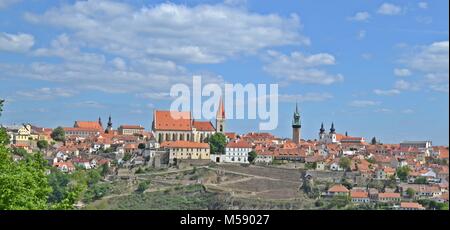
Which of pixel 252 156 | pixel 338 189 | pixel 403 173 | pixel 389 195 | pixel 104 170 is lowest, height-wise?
pixel 389 195

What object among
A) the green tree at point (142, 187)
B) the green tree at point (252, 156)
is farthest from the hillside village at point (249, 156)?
the green tree at point (142, 187)

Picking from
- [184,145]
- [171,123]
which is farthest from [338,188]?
[171,123]

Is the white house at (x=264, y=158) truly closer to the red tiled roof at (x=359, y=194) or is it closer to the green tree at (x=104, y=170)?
the red tiled roof at (x=359, y=194)

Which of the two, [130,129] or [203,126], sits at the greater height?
[203,126]

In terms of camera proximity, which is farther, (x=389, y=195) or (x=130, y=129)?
(x=130, y=129)

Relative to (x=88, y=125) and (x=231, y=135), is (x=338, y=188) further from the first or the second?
(x=88, y=125)
